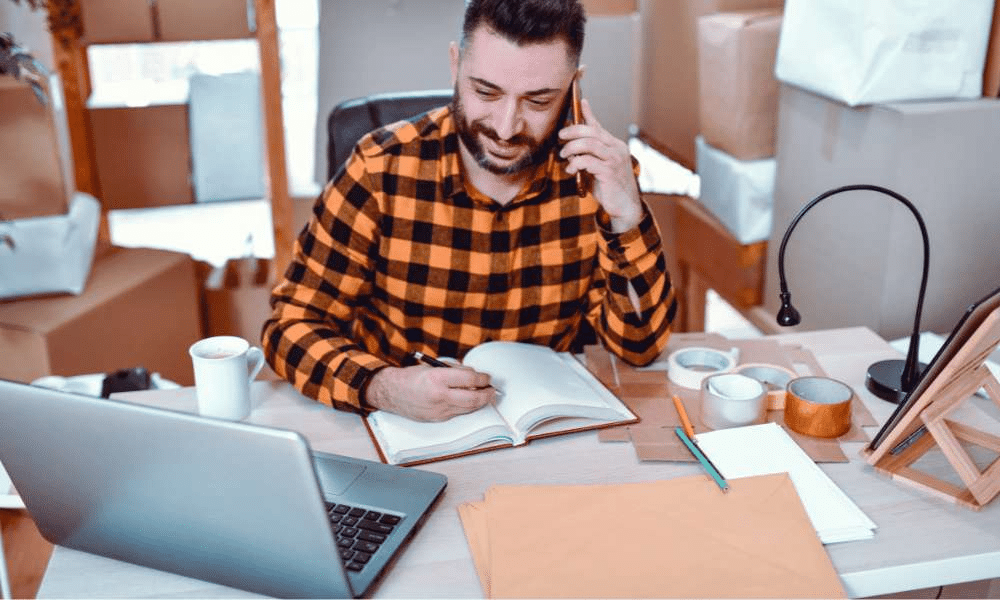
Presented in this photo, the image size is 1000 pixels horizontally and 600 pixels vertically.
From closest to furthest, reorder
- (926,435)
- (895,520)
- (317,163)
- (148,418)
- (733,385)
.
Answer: (148,418)
(895,520)
(926,435)
(733,385)
(317,163)

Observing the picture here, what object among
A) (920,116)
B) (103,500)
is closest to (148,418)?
(103,500)

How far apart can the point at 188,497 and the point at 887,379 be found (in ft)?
2.96

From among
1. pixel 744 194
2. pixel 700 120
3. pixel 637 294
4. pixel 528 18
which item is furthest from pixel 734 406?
pixel 700 120

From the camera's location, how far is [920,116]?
58.9 inches

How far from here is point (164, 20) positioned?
2.31 metres

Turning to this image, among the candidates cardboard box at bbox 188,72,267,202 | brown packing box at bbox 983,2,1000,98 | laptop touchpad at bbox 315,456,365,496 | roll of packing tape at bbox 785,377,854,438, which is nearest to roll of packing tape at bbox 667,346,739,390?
roll of packing tape at bbox 785,377,854,438

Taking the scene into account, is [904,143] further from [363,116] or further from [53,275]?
[53,275]

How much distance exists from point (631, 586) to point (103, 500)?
0.48 m

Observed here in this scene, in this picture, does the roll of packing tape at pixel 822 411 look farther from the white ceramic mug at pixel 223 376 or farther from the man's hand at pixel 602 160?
the white ceramic mug at pixel 223 376

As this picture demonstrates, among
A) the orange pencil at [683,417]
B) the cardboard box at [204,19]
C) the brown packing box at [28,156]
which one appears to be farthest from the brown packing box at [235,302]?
the orange pencil at [683,417]

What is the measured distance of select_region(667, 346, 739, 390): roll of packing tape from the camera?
1213 mm

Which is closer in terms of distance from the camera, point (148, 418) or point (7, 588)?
point (148, 418)

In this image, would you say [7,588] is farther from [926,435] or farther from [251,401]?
[926,435]

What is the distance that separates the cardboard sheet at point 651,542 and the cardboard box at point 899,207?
0.77 meters
